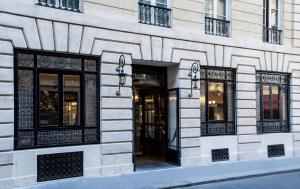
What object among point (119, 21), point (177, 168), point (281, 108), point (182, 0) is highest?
point (182, 0)

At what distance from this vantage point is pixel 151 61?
14117mm

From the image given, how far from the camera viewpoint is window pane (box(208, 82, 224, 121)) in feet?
51.6

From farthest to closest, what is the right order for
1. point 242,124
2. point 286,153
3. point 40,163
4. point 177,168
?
1. point 286,153
2. point 242,124
3. point 177,168
4. point 40,163

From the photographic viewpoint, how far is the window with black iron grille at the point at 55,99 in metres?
11.3

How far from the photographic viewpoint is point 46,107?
1191 cm

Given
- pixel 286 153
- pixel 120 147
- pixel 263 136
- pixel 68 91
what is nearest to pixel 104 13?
pixel 68 91

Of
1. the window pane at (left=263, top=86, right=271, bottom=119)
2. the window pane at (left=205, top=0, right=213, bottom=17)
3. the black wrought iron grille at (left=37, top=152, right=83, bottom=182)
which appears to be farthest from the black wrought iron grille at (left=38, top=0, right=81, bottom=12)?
the window pane at (left=263, top=86, right=271, bottom=119)

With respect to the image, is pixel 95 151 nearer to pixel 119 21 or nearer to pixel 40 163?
pixel 40 163

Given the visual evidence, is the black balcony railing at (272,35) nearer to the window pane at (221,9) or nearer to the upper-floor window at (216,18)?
the upper-floor window at (216,18)

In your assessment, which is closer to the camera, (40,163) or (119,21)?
(40,163)

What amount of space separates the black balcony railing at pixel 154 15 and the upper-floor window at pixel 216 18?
194cm

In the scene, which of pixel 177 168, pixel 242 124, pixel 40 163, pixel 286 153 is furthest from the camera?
pixel 286 153

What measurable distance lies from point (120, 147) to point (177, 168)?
2.39 meters

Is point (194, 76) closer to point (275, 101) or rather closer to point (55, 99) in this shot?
point (275, 101)
